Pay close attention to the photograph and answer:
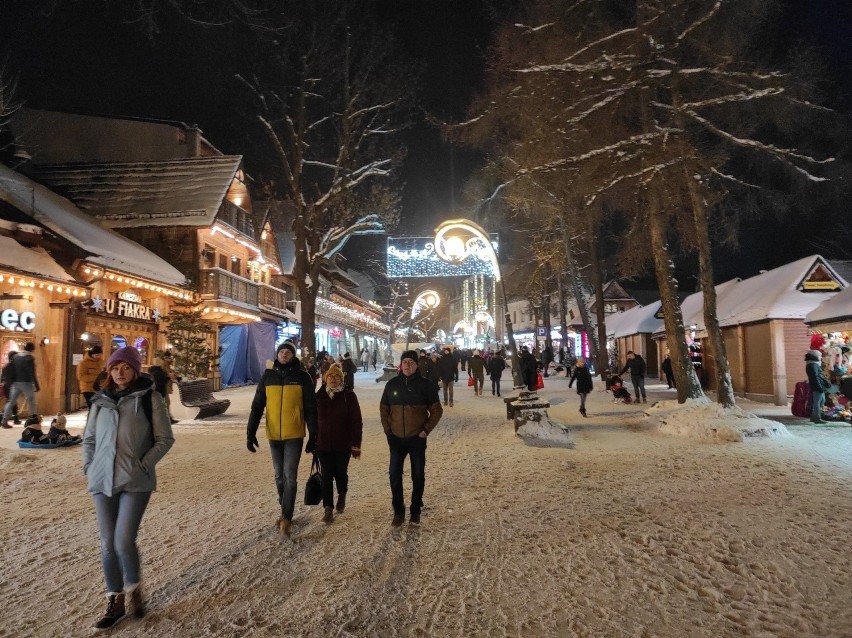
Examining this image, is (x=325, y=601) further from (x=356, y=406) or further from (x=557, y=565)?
(x=356, y=406)

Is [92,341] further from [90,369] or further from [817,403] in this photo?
[817,403]

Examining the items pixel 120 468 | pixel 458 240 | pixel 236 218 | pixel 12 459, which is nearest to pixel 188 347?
pixel 12 459

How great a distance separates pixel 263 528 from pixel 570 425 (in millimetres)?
8953

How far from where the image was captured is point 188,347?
1483cm

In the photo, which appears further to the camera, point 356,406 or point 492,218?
point 492,218

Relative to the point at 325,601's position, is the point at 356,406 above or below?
above

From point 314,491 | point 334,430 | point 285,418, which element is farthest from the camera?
point 334,430

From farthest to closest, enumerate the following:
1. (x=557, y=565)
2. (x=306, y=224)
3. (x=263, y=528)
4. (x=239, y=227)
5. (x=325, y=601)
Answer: (x=239, y=227), (x=306, y=224), (x=263, y=528), (x=557, y=565), (x=325, y=601)

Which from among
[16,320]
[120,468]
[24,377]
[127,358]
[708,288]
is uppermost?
[708,288]

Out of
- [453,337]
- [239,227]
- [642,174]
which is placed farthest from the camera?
[453,337]

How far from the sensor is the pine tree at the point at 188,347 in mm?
14734

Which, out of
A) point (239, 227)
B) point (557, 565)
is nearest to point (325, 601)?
point (557, 565)

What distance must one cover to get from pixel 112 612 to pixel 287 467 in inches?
75.3

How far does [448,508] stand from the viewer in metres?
6.08
